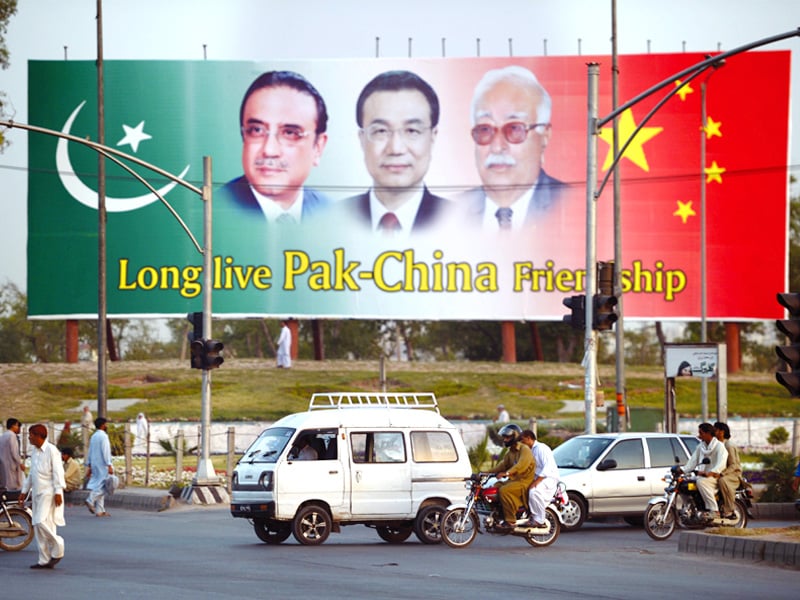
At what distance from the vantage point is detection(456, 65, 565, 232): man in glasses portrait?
5906cm

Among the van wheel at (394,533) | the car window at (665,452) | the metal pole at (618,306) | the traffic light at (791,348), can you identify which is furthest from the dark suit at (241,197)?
the traffic light at (791,348)

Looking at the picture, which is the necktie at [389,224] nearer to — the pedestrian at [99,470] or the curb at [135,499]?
the curb at [135,499]

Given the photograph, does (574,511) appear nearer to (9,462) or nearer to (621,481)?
(621,481)

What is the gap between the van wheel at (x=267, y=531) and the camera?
21.4 meters

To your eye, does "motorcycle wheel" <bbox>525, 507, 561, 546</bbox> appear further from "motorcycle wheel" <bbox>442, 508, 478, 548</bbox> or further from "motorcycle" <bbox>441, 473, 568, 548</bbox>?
"motorcycle wheel" <bbox>442, 508, 478, 548</bbox>

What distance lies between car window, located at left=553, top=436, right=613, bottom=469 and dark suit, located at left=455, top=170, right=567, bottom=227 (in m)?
34.4

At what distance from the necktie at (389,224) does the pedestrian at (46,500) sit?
138ft

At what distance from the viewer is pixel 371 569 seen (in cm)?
1741

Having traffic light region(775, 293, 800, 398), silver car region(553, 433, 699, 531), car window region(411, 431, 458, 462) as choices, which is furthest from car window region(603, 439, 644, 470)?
traffic light region(775, 293, 800, 398)

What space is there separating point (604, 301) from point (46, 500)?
12.4 metres

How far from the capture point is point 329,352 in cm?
9650

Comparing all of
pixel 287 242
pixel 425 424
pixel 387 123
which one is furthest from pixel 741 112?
pixel 425 424

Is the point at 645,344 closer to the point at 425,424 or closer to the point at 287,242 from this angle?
the point at 287,242

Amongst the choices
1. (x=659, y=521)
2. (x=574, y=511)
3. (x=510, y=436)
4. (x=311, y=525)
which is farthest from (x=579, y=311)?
(x=311, y=525)
